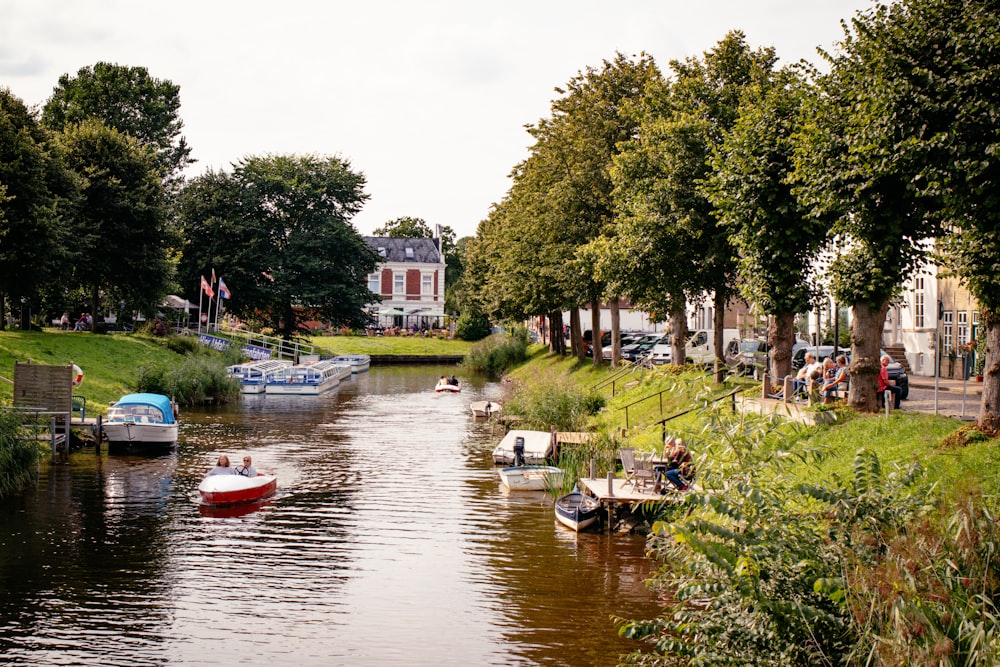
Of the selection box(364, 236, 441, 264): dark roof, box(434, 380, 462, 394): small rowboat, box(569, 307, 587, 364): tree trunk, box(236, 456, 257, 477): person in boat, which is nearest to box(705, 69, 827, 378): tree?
box(236, 456, 257, 477): person in boat

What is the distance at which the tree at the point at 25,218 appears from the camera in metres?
44.0

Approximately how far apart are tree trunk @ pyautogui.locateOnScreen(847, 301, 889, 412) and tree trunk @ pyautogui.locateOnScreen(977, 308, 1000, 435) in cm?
360

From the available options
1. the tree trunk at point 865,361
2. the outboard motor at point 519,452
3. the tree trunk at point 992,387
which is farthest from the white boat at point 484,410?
the tree trunk at point 992,387

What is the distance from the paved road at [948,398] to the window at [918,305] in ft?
18.0

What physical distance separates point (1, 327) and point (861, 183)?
153 ft

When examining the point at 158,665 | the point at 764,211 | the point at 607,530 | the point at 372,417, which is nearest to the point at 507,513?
the point at 607,530

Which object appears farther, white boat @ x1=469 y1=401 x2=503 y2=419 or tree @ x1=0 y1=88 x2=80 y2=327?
white boat @ x1=469 y1=401 x2=503 y2=419

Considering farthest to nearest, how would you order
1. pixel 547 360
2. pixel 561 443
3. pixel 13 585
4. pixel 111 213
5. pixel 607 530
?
pixel 547 360 → pixel 111 213 → pixel 561 443 → pixel 607 530 → pixel 13 585

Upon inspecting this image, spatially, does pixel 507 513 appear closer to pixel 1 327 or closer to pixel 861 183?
pixel 861 183

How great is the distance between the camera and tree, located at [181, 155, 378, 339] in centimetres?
7981

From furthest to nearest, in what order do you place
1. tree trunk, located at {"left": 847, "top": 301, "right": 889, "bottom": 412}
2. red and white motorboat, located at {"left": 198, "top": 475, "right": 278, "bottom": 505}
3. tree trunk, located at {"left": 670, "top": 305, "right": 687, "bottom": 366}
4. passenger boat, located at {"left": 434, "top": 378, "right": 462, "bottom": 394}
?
passenger boat, located at {"left": 434, "top": 378, "right": 462, "bottom": 394}, tree trunk, located at {"left": 670, "top": 305, "right": 687, "bottom": 366}, red and white motorboat, located at {"left": 198, "top": 475, "right": 278, "bottom": 505}, tree trunk, located at {"left": 847, "top": 301, "right": 889, "bottom": 412}

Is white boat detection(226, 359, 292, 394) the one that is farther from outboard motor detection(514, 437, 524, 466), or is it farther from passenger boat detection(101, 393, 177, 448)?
outboard motor detection(514, 437, 524, 466)

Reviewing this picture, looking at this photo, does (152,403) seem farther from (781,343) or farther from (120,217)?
(120,217)

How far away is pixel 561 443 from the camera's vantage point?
3064 cm
